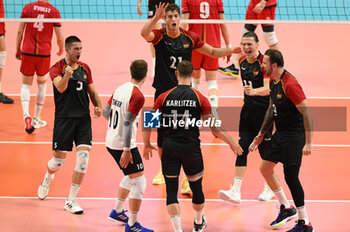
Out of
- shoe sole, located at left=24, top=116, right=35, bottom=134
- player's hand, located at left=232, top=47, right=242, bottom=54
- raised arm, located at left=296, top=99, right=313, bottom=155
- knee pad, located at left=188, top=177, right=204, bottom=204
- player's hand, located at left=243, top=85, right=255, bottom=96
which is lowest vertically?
knee pad, located at left=188, top=177, right=204, bottom=204

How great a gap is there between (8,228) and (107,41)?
10574 mm

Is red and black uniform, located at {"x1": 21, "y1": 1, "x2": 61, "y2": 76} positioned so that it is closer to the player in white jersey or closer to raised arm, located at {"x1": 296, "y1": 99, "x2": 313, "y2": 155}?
the player in white jersey

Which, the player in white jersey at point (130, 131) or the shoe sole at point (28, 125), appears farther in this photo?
the shoe sole at point (28, 125)

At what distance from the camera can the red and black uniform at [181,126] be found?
20.7ft

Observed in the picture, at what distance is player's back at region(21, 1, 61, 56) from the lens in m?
10.4

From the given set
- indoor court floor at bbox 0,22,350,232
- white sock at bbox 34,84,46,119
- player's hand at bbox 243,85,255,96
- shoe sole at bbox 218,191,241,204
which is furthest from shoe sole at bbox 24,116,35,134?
player's hand at bbox 243,85,255,96

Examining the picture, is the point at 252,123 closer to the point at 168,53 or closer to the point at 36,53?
the point at 168,53

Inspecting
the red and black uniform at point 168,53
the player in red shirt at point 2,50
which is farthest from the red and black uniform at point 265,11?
the red and black uniform at point 168,53

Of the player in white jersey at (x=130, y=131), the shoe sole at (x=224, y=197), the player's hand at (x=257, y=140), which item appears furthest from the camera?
the shoe sole at (x=224, y=197)

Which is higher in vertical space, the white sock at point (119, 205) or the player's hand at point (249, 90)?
the player's hand at point (249, 90)

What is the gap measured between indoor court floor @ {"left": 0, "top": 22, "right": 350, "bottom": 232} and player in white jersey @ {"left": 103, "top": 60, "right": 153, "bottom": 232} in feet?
1.71

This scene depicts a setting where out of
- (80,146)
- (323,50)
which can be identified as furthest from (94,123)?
(323,50)

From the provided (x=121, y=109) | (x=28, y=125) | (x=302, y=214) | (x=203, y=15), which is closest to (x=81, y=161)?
(x=121, y=109)

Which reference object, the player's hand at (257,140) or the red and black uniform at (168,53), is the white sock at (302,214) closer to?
the player's hand at (257,140)
